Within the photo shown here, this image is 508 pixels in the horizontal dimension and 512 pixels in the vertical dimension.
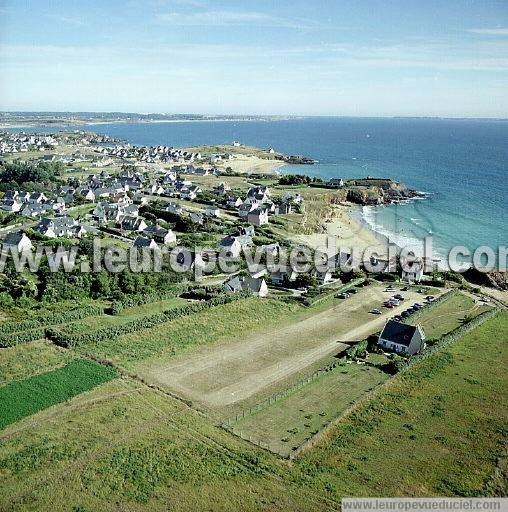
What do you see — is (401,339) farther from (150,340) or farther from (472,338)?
(150,340)

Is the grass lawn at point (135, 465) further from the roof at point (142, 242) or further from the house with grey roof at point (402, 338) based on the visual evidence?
the roof at point (142, 242)

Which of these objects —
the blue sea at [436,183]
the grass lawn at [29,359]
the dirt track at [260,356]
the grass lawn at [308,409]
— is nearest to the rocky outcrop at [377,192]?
the blue sea at [436,183]

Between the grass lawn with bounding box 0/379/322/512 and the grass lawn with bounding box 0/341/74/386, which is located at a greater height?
the grass lawn with bounding box 0/341/74/386

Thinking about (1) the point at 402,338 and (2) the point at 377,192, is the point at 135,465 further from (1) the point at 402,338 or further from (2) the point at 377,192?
(2) the point at 377,192

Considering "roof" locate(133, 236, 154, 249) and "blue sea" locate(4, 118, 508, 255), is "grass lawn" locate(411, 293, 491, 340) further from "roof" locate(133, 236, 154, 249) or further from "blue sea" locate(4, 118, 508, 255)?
"roof" locate(133, 236, 154, 249)

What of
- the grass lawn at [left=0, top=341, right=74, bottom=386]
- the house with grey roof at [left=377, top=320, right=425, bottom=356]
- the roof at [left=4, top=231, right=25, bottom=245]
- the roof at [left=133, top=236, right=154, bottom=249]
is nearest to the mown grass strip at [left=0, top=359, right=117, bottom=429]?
the grass lawn at [left=0, top=341, right=74, bottom=386]

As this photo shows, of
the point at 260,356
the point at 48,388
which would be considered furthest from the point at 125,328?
the point at 260,356

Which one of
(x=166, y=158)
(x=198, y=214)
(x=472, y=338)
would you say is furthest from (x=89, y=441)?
(x=166, y=158)
